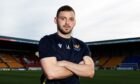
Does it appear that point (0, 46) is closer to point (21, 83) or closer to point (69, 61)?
point (21, 83)

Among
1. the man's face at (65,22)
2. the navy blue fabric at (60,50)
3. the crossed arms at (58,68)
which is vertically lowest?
the crossed arms at (58,68)

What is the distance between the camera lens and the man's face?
3.71 metres

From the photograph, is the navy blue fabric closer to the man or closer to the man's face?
the man

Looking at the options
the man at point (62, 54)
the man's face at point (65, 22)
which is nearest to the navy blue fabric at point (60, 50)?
the man at point (62, 54)

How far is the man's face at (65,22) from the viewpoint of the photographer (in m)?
3.71

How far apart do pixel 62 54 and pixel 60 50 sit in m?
0.06

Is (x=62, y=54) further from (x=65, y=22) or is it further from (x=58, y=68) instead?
(x=65, y=22)

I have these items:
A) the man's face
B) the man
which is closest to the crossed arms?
the man

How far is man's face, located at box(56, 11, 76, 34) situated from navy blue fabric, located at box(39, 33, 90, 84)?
0.16 m

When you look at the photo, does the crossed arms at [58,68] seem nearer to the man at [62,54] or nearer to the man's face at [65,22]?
the man at [62,54]

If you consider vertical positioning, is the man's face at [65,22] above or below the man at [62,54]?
above

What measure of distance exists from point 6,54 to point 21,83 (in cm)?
4691

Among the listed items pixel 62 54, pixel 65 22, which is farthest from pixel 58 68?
pixel 65 22

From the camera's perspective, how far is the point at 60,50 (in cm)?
381
